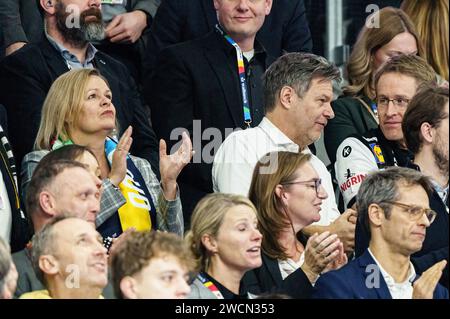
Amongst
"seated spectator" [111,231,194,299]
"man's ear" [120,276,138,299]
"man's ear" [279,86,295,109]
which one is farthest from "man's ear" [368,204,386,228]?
"man's ear" [120,276,138,299]

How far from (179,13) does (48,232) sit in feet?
8.50

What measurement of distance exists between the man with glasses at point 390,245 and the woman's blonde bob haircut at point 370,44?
1.39m

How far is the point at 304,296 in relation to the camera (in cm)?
660

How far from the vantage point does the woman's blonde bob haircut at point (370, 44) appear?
8.27 meters

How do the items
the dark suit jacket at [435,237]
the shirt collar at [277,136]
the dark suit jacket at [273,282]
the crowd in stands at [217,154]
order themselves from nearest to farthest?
the crowd in stands at [217,154], the dark suit jacket at [273,282], the dark suit jacket at [435,237], the shirt collar at [277,136]

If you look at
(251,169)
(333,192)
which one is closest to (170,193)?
(251,169)

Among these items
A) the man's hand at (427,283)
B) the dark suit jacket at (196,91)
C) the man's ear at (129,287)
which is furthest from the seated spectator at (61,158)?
the man's hand at (427,283)

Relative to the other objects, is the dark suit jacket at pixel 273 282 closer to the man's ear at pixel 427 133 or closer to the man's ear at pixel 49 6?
the man's ear at pixel 427 133

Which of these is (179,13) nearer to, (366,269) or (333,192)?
(333,192)

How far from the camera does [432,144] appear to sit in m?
7.32

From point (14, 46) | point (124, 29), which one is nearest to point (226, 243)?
point (14, 46)

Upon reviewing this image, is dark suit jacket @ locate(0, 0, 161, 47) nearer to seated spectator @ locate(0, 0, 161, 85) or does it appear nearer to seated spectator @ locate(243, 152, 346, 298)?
seated spectator @ locate(0, 0, 161, 85)

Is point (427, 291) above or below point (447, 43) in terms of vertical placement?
below

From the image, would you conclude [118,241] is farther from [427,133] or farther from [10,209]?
[427,133]
